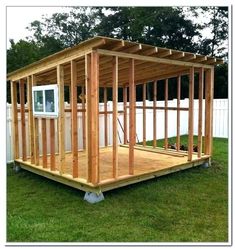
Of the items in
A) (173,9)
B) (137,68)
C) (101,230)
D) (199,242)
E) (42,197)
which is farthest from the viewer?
(173,9)

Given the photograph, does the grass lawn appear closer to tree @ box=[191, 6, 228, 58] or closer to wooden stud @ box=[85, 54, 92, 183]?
wooden stud @ box=[85, 54, 92, 183]

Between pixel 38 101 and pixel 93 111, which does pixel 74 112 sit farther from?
pixel 38 101

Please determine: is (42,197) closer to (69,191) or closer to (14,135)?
(69,191)

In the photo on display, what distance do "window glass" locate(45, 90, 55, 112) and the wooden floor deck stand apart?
4.13 feet

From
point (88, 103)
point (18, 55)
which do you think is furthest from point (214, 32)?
point (88, 103)

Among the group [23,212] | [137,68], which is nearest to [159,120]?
[137,68]

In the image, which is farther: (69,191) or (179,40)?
(179,40)

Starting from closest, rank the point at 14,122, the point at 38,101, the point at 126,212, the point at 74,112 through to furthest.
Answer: the point at 126,212, the point at 74,112, the point at 38,101, the point at 14,122

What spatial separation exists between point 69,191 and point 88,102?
1821mm

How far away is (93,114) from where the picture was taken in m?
5.13

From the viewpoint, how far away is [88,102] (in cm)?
518

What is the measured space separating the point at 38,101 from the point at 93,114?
1.76 meters

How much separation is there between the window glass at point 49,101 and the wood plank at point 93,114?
3.41 ft

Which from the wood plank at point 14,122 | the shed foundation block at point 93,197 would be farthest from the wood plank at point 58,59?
the shed foundation block at point 93,197
